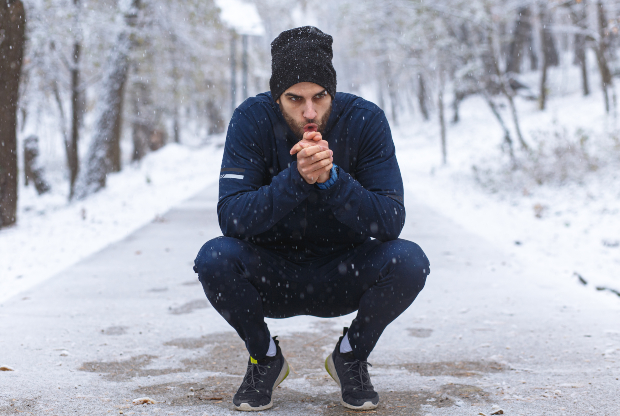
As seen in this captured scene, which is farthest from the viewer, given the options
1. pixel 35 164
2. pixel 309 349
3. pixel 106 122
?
pixel 35 164

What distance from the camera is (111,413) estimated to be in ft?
10.1

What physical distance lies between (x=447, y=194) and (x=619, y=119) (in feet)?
24.7

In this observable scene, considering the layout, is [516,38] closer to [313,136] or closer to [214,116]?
[214,116]

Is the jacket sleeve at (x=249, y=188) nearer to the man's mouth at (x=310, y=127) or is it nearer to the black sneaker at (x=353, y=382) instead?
the man's mouth at (x=310, y=127)

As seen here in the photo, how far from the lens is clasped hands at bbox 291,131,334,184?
113 inches

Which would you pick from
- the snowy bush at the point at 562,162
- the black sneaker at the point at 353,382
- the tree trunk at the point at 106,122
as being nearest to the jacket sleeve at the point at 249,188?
the black sneaker at the point at 353,382

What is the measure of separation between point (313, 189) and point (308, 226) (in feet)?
1.11

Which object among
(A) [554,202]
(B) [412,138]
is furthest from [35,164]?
(B) [412,138]

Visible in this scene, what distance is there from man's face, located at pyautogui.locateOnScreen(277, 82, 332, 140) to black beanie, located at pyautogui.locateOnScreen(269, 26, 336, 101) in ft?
0.10

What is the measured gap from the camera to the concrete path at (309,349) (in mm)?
3285

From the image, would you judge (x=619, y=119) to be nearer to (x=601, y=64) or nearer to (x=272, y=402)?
(x=601, y=64)

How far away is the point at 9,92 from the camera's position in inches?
397

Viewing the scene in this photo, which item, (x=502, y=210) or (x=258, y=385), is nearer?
(x=258, y=385)

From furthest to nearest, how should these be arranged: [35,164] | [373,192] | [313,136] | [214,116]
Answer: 1. [214,116]
2. [35,164]
3. [373,192]
4. [313,136]
